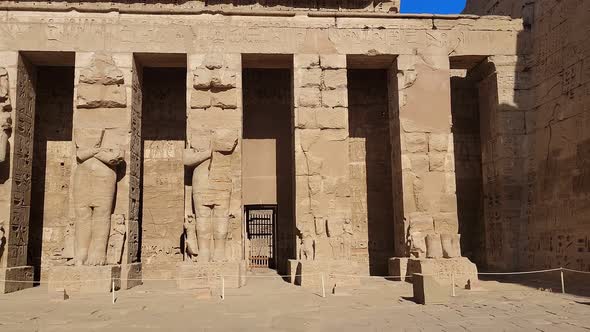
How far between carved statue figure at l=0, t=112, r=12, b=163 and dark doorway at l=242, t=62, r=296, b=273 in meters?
4.94

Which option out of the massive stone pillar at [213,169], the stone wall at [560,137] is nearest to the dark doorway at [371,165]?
the stone wall at [560,137]

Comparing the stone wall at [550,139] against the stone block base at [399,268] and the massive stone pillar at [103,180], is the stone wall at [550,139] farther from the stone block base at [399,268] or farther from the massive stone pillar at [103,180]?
the massive stone pillar at [103,180]

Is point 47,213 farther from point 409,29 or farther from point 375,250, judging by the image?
point 409,29

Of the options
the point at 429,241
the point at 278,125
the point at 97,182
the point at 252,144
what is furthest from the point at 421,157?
the point at 97,182

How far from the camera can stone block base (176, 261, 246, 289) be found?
31.4 ft

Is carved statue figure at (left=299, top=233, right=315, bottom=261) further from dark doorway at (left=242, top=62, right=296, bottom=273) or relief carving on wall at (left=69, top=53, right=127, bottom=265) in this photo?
relief carving on wall at (left=69, top=53, right=127, bottom=265)

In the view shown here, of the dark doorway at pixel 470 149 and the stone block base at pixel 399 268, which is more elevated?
the dark doorway at pixel 470 149

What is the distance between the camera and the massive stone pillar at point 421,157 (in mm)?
10930

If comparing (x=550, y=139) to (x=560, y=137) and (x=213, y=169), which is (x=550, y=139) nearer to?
(x=560, y=137)

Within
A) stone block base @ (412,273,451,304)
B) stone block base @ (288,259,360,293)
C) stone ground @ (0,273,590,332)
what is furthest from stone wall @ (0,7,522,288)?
stone block base @ (412,273,451,304)

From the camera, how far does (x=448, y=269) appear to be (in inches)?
391

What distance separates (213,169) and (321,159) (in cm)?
221

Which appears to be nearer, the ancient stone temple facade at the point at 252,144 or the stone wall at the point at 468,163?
the ancient stone temple facade at the point at 252,144

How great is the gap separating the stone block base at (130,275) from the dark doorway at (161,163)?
1244mm
